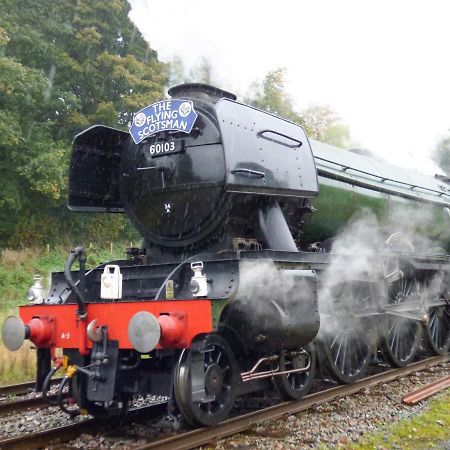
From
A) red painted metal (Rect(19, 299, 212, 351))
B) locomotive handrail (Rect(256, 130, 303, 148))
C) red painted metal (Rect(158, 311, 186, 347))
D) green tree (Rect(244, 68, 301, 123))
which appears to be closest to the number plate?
locomotive handrail (Rect(256, 130, 303, 148))

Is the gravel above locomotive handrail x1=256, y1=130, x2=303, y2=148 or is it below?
below

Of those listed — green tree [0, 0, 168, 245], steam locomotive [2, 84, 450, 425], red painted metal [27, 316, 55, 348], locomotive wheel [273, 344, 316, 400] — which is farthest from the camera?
green tree [0, 0, 168, 245]

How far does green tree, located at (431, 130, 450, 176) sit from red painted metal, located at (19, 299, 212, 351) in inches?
837

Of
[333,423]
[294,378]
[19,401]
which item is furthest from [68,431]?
[294,378]

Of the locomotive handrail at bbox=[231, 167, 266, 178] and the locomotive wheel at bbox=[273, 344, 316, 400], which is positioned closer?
the locomotive handrail at bbox=[231, 167, 266, 178]

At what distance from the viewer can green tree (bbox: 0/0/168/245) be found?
17531mm

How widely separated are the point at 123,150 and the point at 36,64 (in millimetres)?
15675

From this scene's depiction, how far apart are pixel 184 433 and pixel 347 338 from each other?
297 centimetres

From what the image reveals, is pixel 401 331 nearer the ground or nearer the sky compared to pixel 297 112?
nearer the ground

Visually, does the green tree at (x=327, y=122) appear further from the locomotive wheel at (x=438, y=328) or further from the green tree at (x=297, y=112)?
the locomotive wheel at (x=438, y=328)

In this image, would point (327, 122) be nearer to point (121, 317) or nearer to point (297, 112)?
point (297, 112)

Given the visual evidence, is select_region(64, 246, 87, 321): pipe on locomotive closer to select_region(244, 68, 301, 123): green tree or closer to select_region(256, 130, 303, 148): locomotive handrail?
select_region(256, 130, 303, 148): locomotive handrail

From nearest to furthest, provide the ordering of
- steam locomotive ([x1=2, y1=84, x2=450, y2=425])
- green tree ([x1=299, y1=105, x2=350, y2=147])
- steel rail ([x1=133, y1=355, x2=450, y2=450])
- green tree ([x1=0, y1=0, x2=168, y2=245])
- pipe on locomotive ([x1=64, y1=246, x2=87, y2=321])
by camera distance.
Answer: steel rail ([x1=133, y1=355, x2=450, y2=450]), steam locomotive ([x1=2, y1=84, x2=450, y2=425]), pipe on locomotive ([x1=64, y1=246, x2=87, y2=321]), green tree ([x1=0, y1=0, x2=168, y2=245]), green tree ([x1=299, y1=105, x2=350, y2=147])

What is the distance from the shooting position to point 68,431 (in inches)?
185
